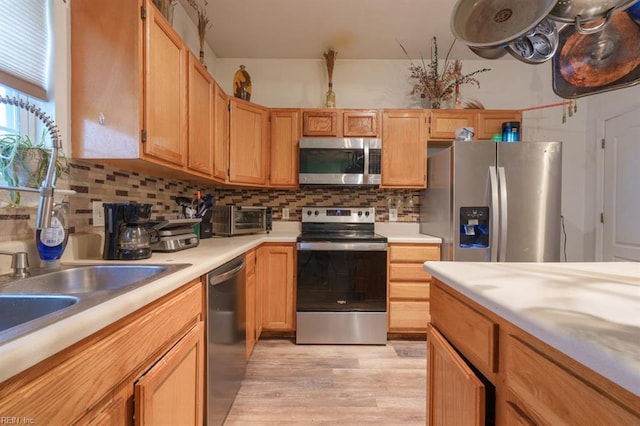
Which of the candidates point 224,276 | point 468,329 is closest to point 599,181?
point 468,329

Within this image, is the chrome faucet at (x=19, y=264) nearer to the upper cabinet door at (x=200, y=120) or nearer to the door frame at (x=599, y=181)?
the upper cabinet door at (x=200, y=120)

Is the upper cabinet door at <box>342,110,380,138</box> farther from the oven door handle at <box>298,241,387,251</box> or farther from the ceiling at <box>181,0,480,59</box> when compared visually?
the oven door handle at <box>298,241,387,251</box>

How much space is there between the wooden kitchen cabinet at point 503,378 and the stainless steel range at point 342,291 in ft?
4.01

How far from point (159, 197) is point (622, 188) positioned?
3.89 meters

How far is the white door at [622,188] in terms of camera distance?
7.92 feet

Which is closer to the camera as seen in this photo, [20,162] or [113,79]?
[20,162]

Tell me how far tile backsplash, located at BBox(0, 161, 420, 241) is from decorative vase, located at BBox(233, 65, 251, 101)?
92 cm

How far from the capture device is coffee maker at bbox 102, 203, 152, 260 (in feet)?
4.14

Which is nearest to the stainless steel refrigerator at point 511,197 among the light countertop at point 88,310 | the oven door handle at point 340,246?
the oven door handle at point 340,246

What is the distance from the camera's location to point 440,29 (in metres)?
2.54

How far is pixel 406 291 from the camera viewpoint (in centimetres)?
241

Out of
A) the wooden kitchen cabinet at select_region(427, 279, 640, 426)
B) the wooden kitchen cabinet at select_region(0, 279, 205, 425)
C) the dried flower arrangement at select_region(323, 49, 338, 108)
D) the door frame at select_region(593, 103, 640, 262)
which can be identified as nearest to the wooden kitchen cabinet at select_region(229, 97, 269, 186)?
the dried flower arrangement at select_region(323, 49, 338, 108)

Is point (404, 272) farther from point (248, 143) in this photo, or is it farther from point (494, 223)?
point (248, 143)

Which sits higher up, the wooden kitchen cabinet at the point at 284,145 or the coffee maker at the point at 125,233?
the wooden kitchen cabinet at the point at 284,145
